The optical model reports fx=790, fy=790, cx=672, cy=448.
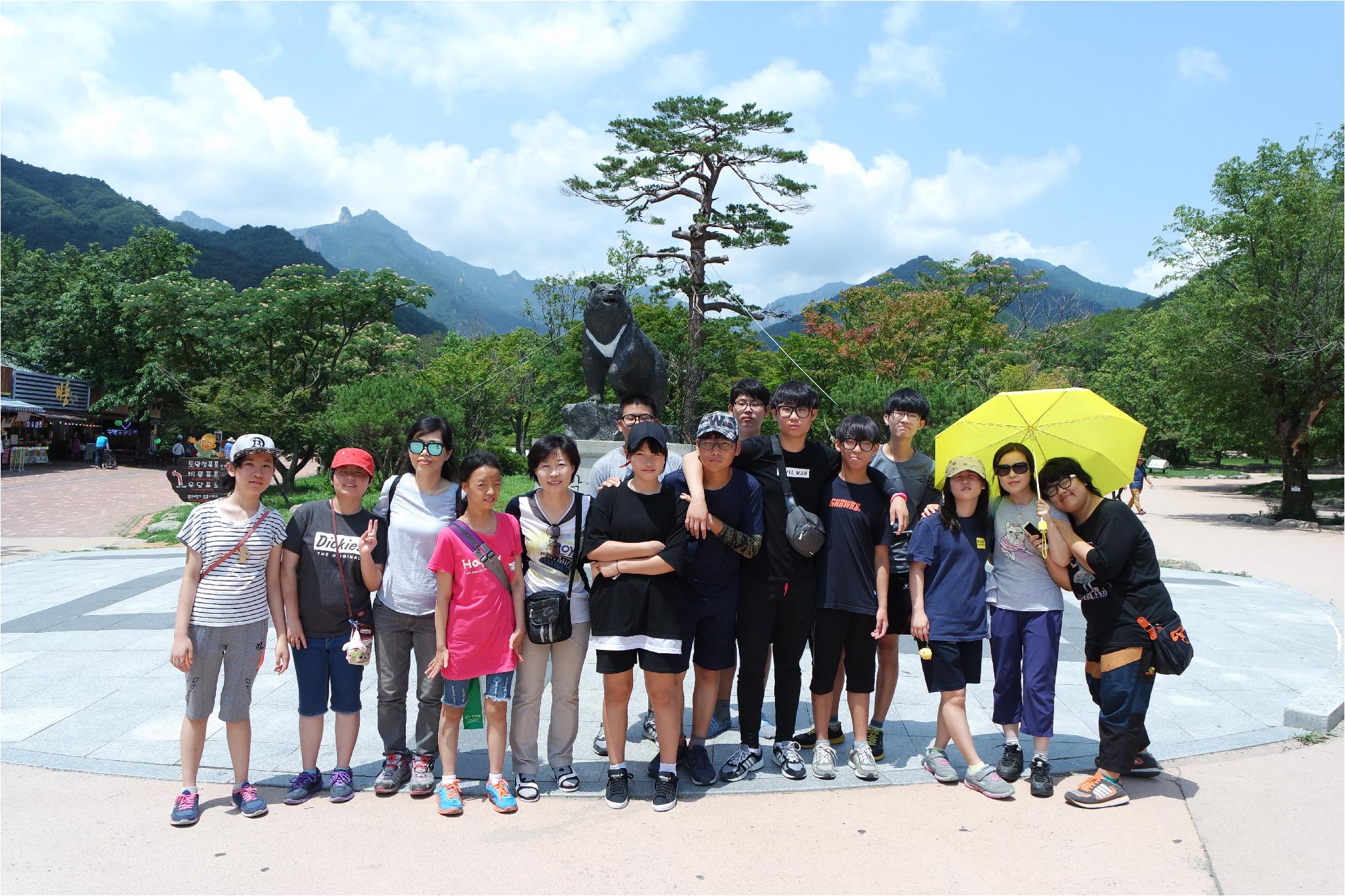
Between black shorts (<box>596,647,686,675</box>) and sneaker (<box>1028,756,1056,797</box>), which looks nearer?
black shorts (<box>596,647,686,675</box>)

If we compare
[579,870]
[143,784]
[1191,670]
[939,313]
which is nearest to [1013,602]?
[579,870]

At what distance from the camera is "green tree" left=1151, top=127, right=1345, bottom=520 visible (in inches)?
595

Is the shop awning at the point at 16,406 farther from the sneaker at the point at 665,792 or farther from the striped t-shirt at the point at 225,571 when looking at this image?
the sneaker at the point at 665,792

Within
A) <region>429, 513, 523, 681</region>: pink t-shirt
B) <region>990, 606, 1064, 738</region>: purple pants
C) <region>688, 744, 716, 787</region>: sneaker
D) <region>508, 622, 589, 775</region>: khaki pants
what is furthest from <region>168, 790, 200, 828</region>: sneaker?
<region>990, 606, 1064, 738</region>: purple pants

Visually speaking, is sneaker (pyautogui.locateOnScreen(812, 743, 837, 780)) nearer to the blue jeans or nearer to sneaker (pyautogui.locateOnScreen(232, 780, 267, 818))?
the blue jeans

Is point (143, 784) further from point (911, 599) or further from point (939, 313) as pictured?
point (939, 313)

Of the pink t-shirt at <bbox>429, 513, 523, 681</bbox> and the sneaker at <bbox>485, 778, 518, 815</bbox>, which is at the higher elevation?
the pink t-shirt at <bbox>429, 513, 523, 681</bbox>

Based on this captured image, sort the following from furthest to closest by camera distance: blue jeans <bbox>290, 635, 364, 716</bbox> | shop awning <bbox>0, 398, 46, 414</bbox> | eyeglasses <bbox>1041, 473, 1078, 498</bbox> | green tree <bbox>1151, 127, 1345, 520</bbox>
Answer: shop awning <bbox>0, 398, 46, 414</bbox>, green tree <bbox>1151, 127, 1345, 520</bbox>, eyeglasses <bbox>1041, 473, 1078, 498</bbox>, blue jeans <bbox>290, 635, 364, 716</bbox>

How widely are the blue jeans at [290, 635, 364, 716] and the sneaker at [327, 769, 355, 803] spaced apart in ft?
0.83

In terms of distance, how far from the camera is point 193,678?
3057 millimetres

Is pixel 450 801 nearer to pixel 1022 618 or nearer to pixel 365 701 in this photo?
pixel 365 701

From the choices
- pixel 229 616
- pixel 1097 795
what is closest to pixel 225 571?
pixel 229 616

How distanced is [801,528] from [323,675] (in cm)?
206

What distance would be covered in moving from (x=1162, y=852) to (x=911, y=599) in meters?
1.26
